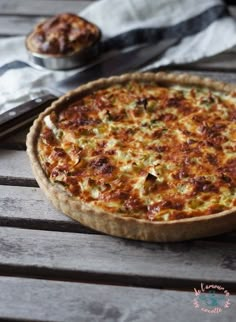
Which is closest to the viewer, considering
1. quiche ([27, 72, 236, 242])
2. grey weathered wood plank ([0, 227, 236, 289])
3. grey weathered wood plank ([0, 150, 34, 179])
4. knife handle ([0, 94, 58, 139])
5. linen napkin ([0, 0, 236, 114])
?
grey weathered wood plank ([0, 227, 236, 289])

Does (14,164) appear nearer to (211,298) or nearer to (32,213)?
(32,213)

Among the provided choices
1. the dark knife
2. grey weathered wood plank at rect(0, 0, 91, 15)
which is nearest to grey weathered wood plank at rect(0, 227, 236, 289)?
the dark knife

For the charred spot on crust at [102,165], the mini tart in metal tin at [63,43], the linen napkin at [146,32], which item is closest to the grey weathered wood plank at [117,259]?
the charred spot on crust at [102,165]

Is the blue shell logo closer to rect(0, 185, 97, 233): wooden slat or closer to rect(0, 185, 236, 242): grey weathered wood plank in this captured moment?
rect(0, 185, 236, 242): grey weathered wood plank

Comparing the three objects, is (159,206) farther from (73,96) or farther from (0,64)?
(0,64)

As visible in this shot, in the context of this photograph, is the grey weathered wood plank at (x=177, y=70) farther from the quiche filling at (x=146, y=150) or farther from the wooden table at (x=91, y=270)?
the wooden table at (x=91, y=270)

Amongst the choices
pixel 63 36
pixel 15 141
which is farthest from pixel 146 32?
pixel 15 141

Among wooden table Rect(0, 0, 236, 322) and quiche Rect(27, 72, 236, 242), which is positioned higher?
quiche Rect(27, 72, 236, 242)
